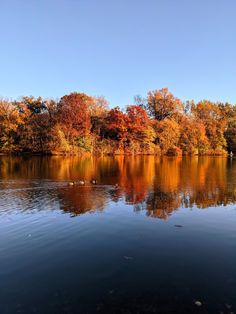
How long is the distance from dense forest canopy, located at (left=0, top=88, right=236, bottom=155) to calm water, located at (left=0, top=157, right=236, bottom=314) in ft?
173

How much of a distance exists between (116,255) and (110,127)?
67148mm

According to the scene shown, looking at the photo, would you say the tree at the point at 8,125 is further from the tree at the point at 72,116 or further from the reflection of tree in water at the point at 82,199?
the reflection of tree in water at the point at 82,199

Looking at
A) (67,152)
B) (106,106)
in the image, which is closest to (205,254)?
(67,152)

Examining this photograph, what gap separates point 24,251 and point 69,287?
3.02 meters

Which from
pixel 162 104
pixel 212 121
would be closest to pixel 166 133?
pixel 162 104

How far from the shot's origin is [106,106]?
291ft

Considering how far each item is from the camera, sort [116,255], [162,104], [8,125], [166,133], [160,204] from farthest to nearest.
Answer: [162,104], [166,133], [8,125], [160,204], [116,255]

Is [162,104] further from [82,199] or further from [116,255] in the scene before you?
[116,255]

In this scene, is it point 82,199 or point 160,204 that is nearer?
point 160,204

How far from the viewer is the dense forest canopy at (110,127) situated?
222ft

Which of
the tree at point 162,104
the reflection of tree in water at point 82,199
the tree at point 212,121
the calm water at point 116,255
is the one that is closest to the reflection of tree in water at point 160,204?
the calm water at point 116,255

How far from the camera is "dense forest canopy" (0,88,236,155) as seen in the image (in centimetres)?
6781

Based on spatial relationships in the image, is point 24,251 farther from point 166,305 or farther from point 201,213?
point 201,213

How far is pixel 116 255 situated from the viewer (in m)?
8.71
